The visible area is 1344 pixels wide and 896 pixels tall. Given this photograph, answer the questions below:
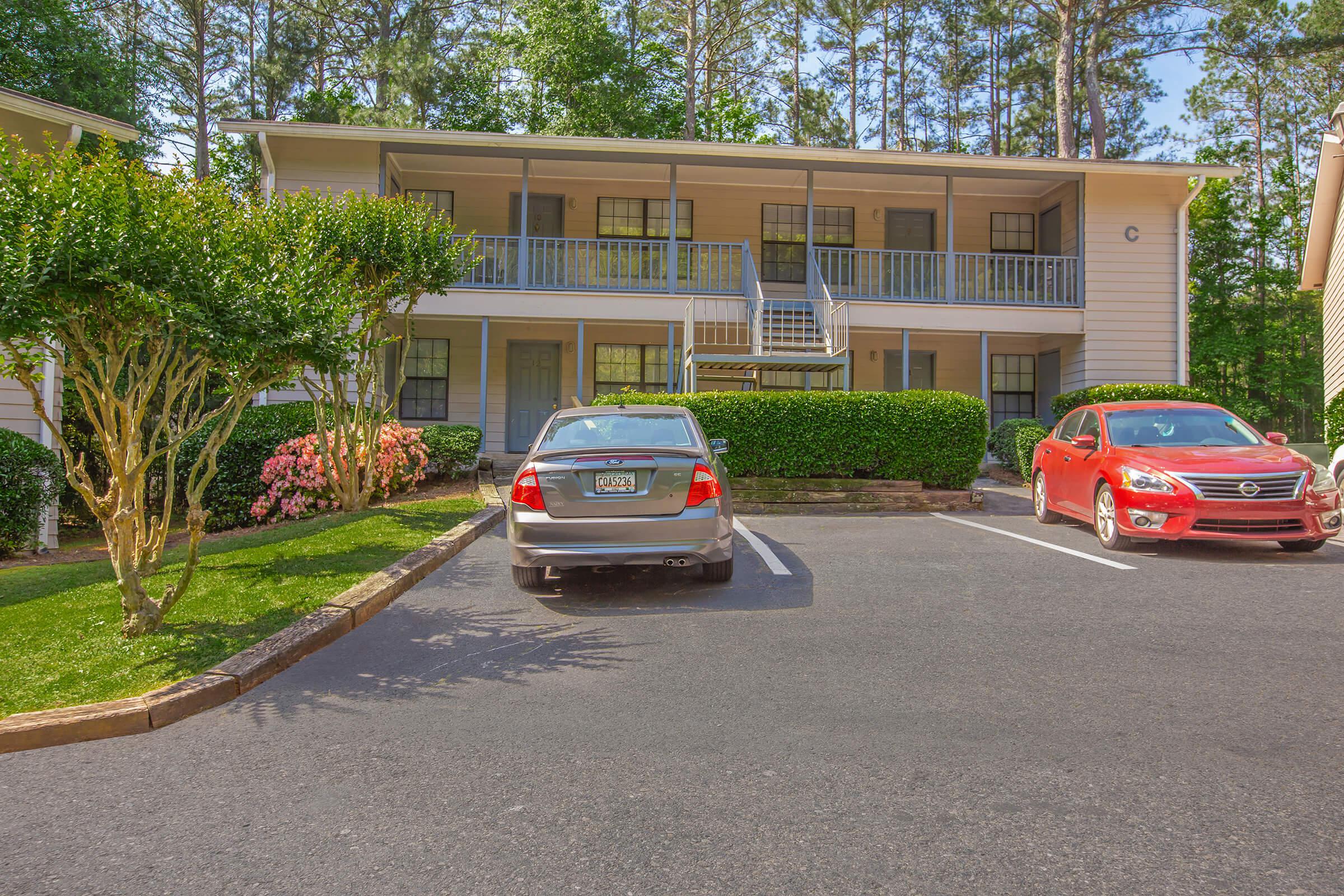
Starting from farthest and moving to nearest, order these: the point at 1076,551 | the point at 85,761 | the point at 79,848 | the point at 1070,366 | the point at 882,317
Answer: the point at 1070,366 < the point at 882,317 < the point at 1076,551 < the point at 85,761 < the point at 79,848

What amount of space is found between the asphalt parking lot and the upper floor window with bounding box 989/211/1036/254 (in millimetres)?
15593

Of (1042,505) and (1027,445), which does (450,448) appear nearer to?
(1042,505)

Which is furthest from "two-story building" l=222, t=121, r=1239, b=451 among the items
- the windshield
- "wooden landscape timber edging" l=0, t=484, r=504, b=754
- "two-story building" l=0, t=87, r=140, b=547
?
"wooden landscape timber edging" l=0, t=484, r=504, b=754

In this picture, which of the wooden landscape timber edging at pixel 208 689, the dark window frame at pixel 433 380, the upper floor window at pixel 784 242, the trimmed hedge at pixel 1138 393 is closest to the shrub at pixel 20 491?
the wooden landscape timber edging at pixel 208 689

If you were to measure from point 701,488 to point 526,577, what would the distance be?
1.55 m

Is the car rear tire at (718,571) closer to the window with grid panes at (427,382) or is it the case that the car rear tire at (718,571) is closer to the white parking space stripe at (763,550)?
the white parking space stripe at (763,550)

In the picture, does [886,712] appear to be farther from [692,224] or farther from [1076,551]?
[692,224]

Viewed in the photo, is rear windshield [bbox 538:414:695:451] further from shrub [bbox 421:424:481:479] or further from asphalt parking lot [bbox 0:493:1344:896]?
shrub [bbox 421:424:481:479]

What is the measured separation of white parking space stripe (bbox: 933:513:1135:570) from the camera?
803cm

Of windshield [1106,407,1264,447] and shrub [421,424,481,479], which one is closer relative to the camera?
windshield [1106,407,1264,447]

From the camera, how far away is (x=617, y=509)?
21.9 feet

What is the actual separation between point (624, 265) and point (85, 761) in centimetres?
1562

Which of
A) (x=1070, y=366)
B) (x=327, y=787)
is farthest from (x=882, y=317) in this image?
(x=327, y=787)

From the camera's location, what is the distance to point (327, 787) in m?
3.51
